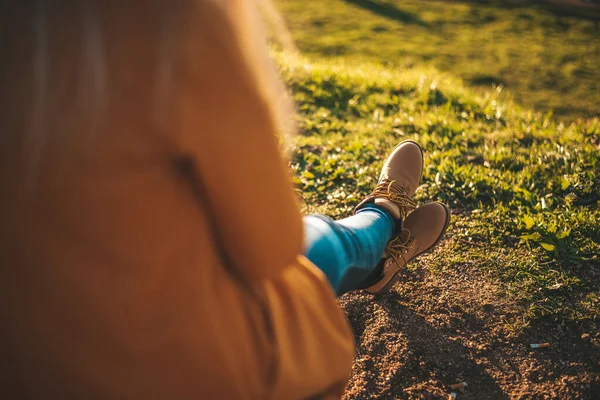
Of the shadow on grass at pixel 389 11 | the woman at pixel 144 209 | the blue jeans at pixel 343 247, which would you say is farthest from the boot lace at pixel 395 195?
the shadow on grass at pixel 389 11

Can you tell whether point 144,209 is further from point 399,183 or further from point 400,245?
point 399,183

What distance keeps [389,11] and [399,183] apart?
9476 millimetres

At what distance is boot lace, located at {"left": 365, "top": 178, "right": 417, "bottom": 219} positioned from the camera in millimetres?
2223

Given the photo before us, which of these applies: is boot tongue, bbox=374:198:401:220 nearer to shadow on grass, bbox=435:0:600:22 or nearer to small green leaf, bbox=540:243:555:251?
small green leaf, bbox=540:243:555:251

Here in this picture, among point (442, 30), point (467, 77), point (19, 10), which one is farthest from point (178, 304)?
point (442, 30)

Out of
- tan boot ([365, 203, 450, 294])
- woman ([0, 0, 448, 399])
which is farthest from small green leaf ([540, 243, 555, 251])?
woman ([0, 0, 448, 399])

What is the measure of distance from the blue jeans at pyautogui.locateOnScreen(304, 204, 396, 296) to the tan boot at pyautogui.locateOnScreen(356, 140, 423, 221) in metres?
0.27

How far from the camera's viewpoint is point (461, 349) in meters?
2.07

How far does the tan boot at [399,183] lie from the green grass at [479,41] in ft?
11.7

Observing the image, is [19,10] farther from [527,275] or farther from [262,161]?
[527,275]

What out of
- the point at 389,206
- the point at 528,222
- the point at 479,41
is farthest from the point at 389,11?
the point at 389,206

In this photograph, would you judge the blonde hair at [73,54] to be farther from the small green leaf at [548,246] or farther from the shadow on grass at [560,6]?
the shadow on grass at [560,6]

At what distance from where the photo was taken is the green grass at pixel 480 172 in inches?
Answer: 94.7

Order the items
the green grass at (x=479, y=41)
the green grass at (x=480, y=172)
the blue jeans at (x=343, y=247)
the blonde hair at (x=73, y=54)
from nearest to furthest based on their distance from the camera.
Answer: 1. the blonde hair at (x=73, y=54)
2. the blue jeans at (x=343, y=247)
3. the green grass at (x=480, y=172)
4. the green grass at (x=479, y=41)
